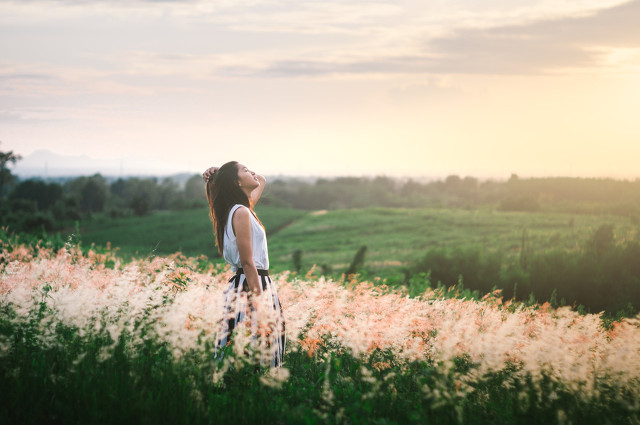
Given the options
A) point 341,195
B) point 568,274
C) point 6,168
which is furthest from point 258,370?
point 341,195

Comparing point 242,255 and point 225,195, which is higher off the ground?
point 225,195

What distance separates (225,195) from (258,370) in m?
1.73

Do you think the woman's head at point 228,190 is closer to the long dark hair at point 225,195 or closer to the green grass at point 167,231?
the long dark hair at point 225,195

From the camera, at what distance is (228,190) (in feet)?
14.1

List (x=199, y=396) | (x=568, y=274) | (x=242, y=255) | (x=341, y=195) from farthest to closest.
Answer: (x=341, y=195) → (x=568, y=274) → (x=242, y=255) → (x=199, y=396)

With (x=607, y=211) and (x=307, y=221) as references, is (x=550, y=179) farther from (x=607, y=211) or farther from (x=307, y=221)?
(x=307, y=221)

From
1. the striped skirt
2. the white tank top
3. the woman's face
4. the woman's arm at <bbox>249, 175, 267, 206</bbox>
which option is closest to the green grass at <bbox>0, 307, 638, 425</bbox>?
the striped skirt

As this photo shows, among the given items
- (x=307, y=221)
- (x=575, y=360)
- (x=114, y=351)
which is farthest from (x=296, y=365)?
(x=307, y=221)

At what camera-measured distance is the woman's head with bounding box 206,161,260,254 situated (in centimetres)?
429

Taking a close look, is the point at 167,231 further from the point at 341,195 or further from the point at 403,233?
the point at 341,195

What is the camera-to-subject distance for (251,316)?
3.87 m

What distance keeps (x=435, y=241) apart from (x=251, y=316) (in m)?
39.6

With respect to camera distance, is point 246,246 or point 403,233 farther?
point 403,233

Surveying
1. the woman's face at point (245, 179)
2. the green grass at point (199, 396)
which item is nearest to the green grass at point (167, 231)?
the woman's face at point (245, 179)
